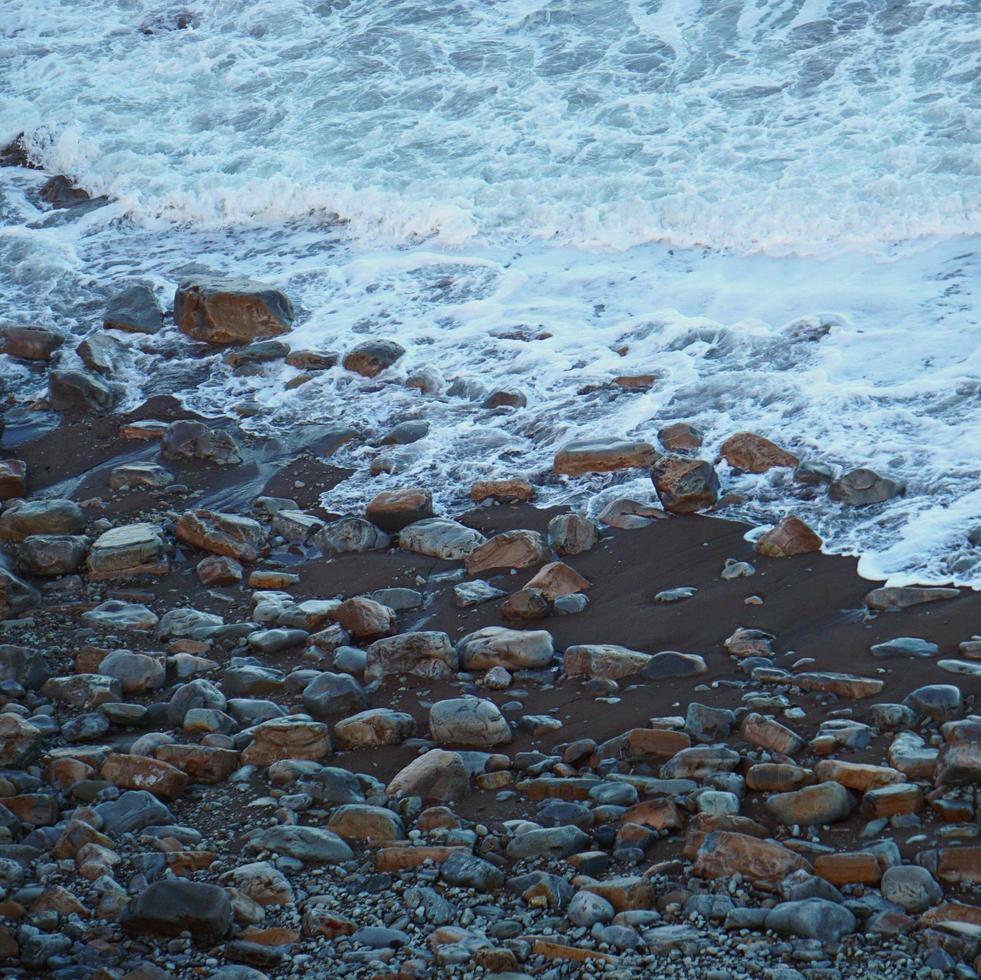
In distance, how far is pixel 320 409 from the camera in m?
6.59

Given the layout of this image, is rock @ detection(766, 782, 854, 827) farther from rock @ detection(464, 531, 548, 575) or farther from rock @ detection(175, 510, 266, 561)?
rock @ detection(175, 510, 266, 561)

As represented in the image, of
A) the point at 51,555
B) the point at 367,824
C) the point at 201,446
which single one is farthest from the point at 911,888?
the point at 201,446

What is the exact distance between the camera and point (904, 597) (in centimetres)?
432

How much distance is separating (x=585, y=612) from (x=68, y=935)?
2.28m

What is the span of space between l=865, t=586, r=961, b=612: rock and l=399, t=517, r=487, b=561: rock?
63.8 inches

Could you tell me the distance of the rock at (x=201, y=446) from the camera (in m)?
6.20

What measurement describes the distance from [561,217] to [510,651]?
171 inches

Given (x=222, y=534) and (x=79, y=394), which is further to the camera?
(x=79, y=394)

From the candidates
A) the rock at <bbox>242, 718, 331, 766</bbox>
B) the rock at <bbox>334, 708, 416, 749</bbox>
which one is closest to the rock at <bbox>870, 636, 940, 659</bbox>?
the rock at <bbox>334, 708, 416, 749</bbox>

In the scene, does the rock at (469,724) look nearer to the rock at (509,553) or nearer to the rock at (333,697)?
the rock at (333,697)

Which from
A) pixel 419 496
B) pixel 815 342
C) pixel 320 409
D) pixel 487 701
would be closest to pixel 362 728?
pixel 487 701

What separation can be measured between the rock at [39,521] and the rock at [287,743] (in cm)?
208

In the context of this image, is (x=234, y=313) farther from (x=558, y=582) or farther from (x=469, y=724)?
(x=469, y=724)

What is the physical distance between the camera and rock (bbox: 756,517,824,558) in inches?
188
